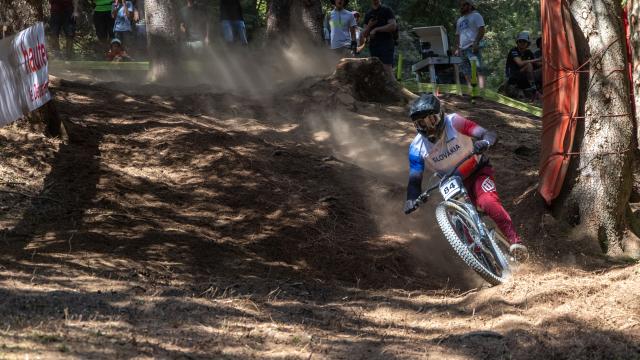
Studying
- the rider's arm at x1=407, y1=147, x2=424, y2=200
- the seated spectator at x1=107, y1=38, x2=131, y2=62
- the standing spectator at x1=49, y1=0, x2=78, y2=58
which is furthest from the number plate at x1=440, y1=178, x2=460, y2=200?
the standing spectator at x1=49, y1=0, x2=78, y2=58

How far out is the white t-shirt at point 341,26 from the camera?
1748 cm

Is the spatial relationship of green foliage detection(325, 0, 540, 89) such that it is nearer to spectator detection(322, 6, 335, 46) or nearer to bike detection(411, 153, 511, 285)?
spectator detection(322, 6, 335, 46)

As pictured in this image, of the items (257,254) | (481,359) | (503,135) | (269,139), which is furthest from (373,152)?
(481,359)

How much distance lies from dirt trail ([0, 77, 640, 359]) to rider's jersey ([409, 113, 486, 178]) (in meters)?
1.24

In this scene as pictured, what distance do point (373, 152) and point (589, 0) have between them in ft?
16.7

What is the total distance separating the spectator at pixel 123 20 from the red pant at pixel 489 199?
40.3ft

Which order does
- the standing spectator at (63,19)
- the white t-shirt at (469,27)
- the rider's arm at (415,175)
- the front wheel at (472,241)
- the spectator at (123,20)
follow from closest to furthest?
the front wheel at (472,241) < the rider's arm at (415,175) < the white t-shirt at (469,27) < the spectator at (123,20) < the standing spectator at (63,19)

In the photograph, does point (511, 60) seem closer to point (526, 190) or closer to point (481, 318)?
point (526, 190)

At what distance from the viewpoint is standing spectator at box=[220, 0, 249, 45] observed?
1895cm

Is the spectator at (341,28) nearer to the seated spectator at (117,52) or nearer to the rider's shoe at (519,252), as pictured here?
the seated spectator at (117,52)

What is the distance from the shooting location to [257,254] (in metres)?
9.52

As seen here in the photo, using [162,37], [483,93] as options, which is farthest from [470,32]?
[162,37]

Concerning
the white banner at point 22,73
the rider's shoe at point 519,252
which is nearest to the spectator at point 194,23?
the white banner at point 22,73

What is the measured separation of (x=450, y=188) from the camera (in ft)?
28.8
